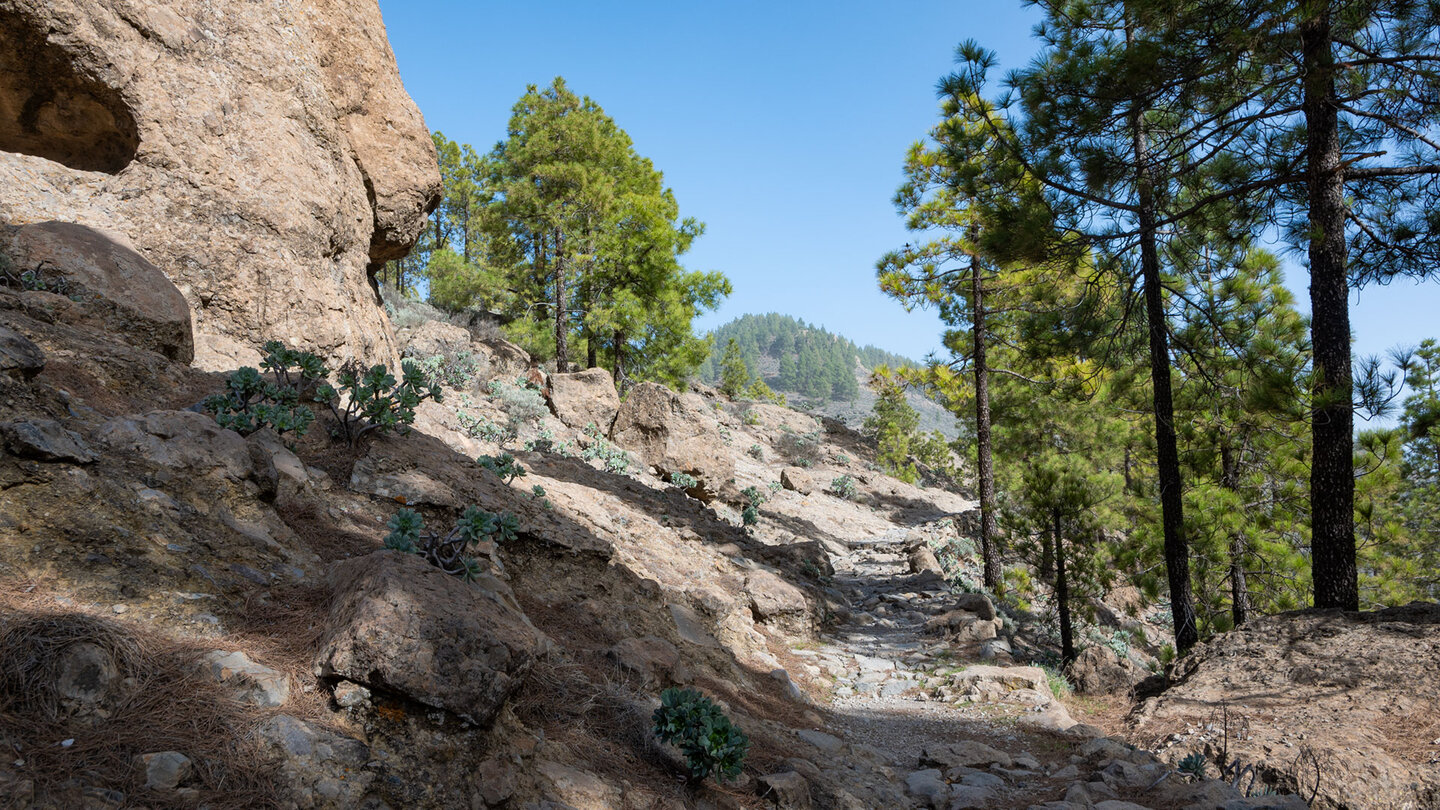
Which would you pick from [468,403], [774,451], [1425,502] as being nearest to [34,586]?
[468,403]

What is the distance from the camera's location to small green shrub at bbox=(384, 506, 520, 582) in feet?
11.6

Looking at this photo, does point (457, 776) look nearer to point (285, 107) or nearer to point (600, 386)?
point (285, 107)

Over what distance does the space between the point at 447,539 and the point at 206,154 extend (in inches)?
240

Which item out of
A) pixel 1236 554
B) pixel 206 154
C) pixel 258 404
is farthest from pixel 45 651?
pixel 1236 554

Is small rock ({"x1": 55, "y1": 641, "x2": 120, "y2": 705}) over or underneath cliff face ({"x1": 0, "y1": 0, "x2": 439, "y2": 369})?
underneath

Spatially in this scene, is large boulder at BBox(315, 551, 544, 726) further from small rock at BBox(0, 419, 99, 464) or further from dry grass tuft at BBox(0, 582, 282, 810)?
small rock at BBox(0, 419, 99, 464)

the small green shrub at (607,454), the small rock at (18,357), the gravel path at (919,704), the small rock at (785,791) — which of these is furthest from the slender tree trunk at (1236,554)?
the small rock at (18,357)

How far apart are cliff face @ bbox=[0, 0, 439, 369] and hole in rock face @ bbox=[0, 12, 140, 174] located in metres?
0.01

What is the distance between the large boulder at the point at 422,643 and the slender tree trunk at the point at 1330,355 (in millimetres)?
7333

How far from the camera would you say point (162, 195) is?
6.89m

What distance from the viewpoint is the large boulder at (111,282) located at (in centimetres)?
511

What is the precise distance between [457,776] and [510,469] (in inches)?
176

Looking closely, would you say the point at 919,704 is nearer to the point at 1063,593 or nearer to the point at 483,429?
the point at 1063,593

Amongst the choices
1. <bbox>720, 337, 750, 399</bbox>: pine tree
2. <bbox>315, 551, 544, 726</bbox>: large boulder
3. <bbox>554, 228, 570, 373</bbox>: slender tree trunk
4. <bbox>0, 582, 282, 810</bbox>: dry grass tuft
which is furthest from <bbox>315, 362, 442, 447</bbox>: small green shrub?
<bbox>720, 337, 750, 399</bbox>: pine tree
